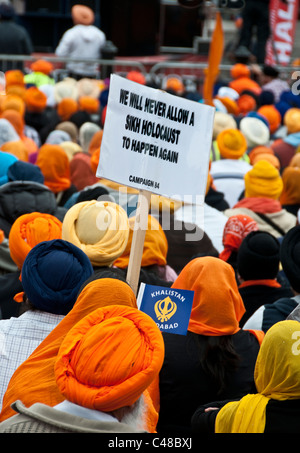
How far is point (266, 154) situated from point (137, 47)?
13.5 metres

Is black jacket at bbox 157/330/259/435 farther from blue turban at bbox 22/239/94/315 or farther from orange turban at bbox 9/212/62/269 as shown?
orange turban at bbox 9/212/62/269

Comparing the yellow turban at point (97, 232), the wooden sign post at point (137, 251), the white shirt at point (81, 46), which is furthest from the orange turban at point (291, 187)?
the white shirt at point (81, 46)

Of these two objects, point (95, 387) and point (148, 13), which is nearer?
point (95, 387)

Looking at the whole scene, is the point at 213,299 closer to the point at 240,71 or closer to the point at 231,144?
the point at 231,144

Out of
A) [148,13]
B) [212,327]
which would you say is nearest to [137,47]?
[148,13]

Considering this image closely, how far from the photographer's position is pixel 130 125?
377 cm

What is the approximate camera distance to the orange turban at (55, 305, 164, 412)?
7.66ft

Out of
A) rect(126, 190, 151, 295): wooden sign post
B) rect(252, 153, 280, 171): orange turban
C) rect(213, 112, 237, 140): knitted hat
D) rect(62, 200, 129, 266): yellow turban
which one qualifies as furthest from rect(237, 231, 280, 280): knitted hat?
rect(213, 112, 237, 140): knitted hat

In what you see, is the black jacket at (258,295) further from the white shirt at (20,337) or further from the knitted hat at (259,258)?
the white shirt at (20,337)

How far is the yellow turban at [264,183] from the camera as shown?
6.11 m

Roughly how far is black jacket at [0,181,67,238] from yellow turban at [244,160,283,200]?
5.84ft

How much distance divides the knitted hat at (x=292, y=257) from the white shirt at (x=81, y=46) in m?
9.84

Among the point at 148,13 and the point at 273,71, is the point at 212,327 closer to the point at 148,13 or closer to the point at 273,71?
the point at 273,71

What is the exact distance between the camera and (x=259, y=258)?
→ 4.34 m
